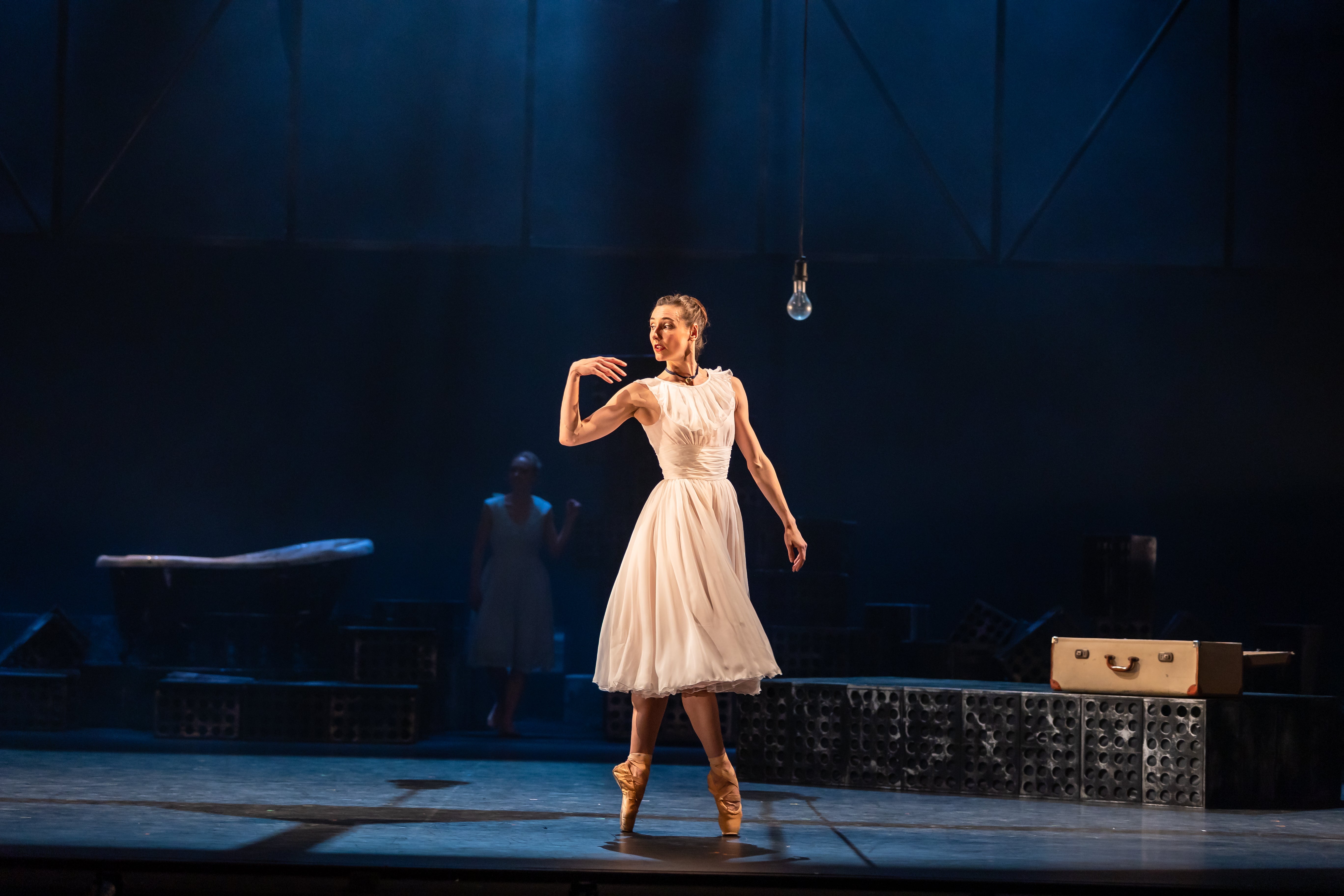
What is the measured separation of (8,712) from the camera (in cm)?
760

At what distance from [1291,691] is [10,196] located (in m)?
8.80

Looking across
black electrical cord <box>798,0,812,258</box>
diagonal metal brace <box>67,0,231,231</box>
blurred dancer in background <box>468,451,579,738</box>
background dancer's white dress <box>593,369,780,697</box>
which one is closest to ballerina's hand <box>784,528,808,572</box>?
background dancer's white dress <box>593,369,780,697</box>

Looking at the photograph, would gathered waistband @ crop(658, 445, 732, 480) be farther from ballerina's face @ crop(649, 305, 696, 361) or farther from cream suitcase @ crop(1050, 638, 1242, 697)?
cream suitcase @ crop(1050, 638, 1242, 697)

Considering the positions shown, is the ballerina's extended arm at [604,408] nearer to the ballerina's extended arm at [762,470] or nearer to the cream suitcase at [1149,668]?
the ballerina's extended arm at [762,470]

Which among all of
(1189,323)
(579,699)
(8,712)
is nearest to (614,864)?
(8,712)

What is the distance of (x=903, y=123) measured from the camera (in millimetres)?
9445

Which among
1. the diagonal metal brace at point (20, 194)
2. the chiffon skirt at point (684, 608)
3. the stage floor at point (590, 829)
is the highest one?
the diagonal metal brace at point (20, 194)

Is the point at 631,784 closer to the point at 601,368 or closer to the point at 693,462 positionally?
the point at 693,462

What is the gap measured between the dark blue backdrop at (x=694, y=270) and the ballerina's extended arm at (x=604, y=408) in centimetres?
577

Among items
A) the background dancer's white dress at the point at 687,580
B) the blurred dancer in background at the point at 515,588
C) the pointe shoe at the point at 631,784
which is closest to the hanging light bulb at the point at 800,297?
the blurred dancer in background at the point at 515,588

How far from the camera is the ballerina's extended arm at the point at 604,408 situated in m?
4.02

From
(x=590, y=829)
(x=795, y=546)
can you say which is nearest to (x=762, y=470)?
(x=795, y=546)

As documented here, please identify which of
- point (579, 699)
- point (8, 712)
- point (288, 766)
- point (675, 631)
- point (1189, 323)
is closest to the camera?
point (675, 631)

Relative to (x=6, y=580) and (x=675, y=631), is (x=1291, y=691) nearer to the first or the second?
(x=675, y=631)
